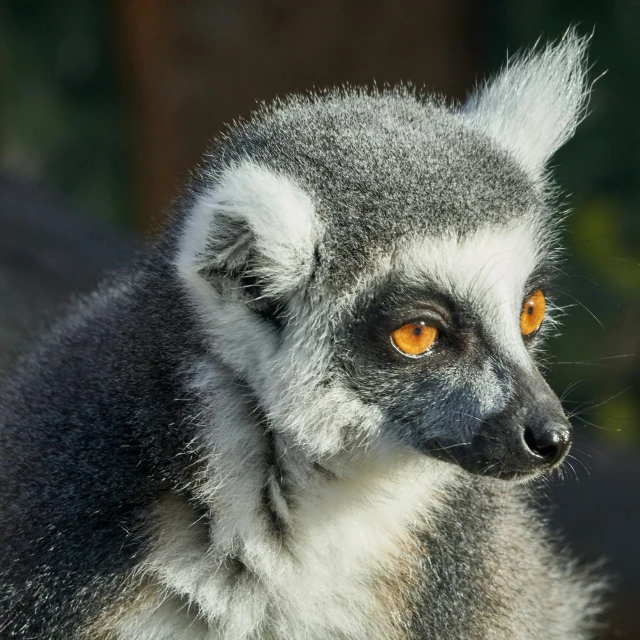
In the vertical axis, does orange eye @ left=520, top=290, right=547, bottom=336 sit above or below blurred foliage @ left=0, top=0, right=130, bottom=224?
below

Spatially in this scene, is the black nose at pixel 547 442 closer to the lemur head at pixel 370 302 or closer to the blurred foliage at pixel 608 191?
the lemur head at pixel 370 302

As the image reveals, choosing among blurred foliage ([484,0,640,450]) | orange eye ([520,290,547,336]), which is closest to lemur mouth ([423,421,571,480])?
orange eye ([520,290,547,336])

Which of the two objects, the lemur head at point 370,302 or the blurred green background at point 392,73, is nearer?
the lemur head at point 370,302

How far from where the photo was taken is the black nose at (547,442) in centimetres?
296

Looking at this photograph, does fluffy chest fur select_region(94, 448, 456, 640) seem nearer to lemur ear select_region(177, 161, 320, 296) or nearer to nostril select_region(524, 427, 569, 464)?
nostril select_region(524, 427, 569, 464)

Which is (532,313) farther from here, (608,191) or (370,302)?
(608,191)

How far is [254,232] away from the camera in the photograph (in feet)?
9.87

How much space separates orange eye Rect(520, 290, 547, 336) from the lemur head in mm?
68

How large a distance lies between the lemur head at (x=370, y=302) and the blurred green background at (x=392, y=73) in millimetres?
5688

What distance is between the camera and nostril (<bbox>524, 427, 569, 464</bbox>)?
2963 mm

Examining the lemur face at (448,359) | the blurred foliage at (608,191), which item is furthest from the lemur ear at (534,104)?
the blurred foliage at (608,191)

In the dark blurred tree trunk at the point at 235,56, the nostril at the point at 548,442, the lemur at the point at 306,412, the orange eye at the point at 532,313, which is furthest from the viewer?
the dark blurred tree trunk at the point at 235,56

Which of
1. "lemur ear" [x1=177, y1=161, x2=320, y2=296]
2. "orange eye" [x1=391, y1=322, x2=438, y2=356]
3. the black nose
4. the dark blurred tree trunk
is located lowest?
the black nose

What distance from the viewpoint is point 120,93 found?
9984 millimetres
